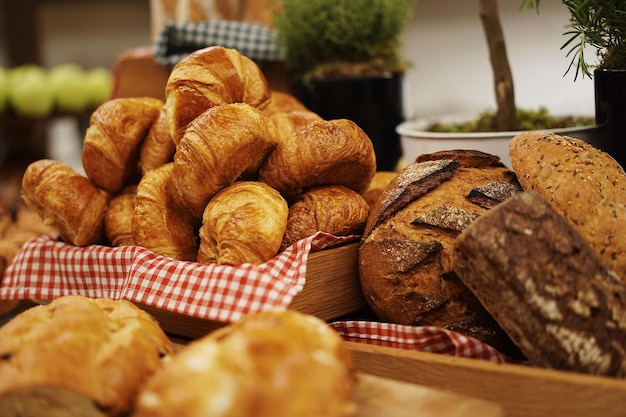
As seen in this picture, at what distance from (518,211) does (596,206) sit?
0.53ft

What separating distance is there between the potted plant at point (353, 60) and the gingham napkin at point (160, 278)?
1.95 ft

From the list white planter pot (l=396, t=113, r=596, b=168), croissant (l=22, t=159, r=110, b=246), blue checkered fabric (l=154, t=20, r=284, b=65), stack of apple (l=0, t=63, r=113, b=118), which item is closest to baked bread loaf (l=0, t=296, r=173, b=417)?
croissant (l=22, t=159, r=110, b=246)

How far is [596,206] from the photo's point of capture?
0.92 m

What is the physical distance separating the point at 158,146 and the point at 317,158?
1.15 feet

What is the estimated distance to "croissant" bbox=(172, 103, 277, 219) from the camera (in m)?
1.05

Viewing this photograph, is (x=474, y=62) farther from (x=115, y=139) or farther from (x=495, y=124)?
(x=115, y=139)

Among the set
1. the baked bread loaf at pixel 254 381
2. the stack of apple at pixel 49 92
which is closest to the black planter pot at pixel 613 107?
the baked bread loaf at pixel 254 381

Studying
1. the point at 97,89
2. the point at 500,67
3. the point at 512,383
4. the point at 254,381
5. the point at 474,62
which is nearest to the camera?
the point at 254,381

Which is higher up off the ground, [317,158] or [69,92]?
[69,92]

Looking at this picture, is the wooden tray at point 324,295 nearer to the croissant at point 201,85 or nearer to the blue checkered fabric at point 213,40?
the croissant at point 201,85

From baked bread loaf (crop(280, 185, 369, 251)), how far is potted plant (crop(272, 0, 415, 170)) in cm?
50

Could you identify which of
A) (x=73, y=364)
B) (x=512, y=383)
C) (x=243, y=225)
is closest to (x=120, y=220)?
(x=243, y=225)

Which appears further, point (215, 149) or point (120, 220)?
point (120, 220)

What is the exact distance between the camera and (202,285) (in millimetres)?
972
